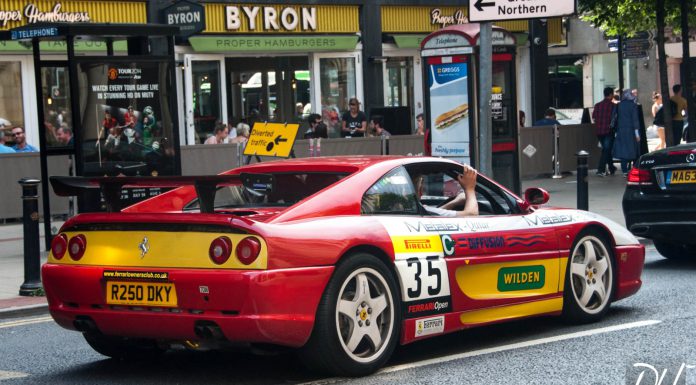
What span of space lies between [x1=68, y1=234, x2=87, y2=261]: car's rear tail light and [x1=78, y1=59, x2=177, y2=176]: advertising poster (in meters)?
6.59

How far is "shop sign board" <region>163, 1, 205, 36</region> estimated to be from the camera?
73.6 ft

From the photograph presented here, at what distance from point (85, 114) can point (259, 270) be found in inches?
305

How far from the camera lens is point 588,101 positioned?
55.9 meters

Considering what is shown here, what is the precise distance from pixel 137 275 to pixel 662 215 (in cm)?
674

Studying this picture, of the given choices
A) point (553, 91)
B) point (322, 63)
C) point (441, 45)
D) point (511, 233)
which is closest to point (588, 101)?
point (553, 91)

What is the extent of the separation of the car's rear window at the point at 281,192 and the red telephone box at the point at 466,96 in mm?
8664

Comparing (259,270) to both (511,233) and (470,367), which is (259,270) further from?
(511,233)

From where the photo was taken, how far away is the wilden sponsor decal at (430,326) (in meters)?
7.32

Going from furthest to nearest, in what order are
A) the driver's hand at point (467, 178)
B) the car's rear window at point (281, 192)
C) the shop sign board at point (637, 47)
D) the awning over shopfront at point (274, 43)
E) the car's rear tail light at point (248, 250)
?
the shop sign board at point (637, 47), the awning over shopfront at point (274, 43), the driver's hand at point (467, 178), the car's rear window at point (281, 192), the car's rear tail light at point (248, 250)

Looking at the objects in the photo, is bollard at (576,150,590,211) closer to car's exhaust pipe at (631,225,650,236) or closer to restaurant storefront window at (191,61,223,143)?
car's exhaust pipe at (631,225,650,236)

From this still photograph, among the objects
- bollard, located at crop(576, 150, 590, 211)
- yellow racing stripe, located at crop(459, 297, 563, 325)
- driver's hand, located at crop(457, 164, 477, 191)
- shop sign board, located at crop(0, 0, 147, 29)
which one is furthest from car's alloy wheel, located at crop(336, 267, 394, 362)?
shop sign board, located at crop(0, 0, 147, 29)

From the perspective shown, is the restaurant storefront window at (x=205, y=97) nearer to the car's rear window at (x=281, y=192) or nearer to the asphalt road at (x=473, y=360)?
the asphalt road at (x=473, y=360)

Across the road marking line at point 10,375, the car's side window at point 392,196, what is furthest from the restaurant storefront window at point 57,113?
the car's side window at point 392,196

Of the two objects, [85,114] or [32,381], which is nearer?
[32,381]
